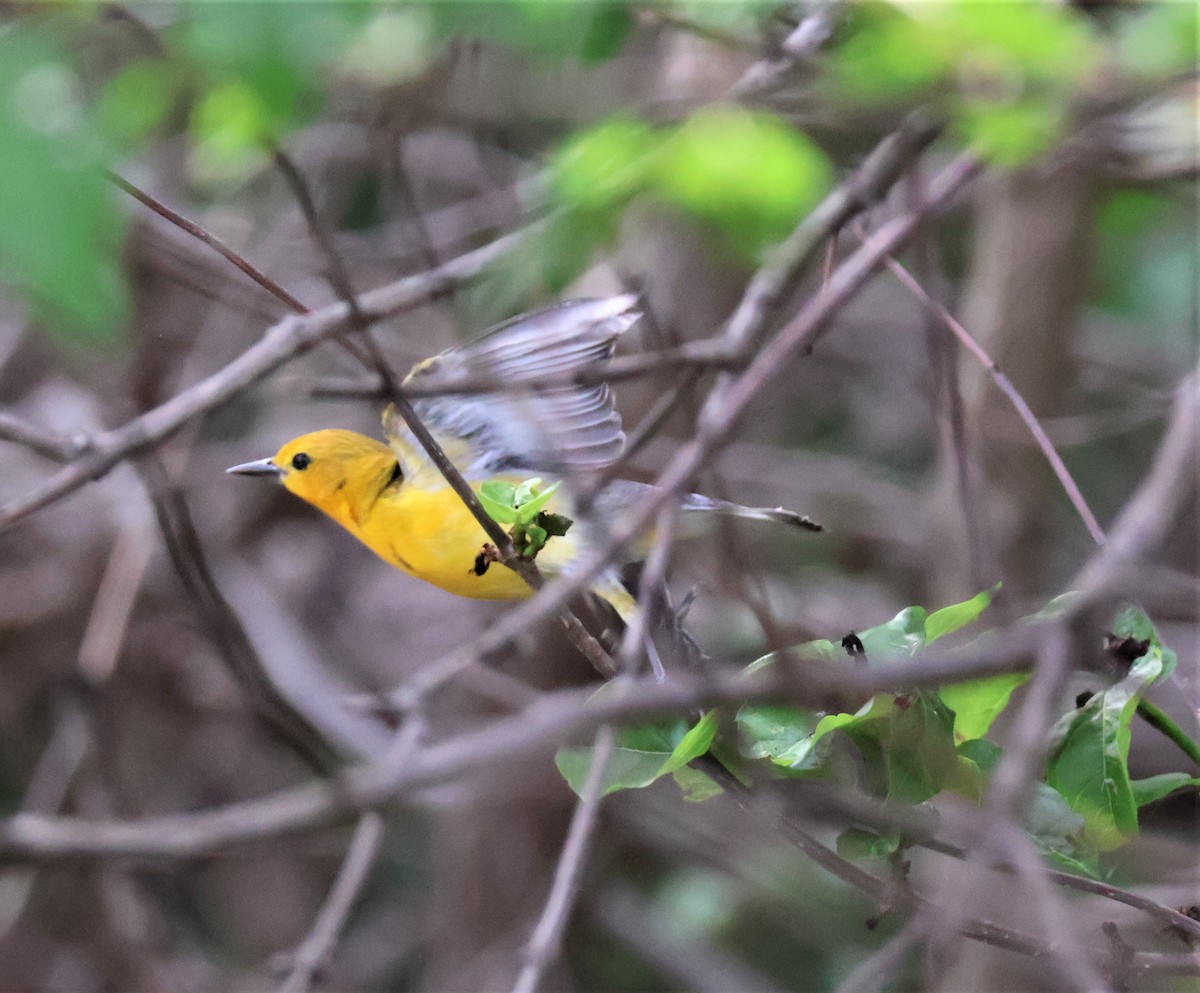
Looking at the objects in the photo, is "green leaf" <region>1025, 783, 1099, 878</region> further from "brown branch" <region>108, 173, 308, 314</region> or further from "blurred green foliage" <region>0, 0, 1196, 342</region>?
"blurred green foliage" <region>0, 0, 1196, 342</region>

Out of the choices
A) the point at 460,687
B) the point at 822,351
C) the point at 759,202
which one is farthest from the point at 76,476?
the point at 822,351

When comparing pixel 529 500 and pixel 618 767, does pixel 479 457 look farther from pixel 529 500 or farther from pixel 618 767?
pixel 618 767

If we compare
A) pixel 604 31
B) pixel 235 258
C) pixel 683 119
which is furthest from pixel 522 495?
pixel 683 119

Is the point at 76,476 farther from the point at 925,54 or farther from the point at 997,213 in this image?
the point at 997,213

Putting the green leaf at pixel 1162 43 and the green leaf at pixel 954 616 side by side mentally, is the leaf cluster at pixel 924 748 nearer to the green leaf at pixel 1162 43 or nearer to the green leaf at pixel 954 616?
the green leaf at pixel 954 616

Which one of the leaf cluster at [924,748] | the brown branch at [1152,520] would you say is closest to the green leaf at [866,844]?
the leaf cluster at [924,748]
